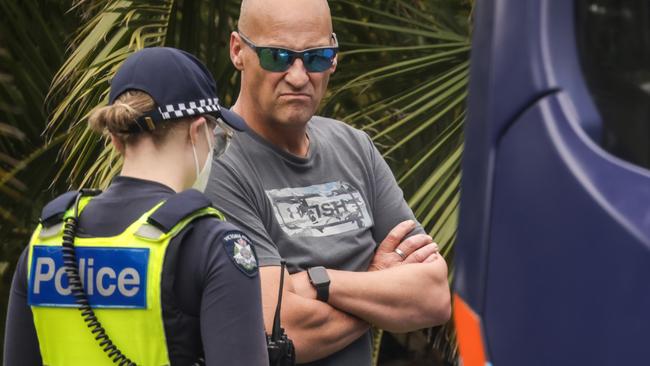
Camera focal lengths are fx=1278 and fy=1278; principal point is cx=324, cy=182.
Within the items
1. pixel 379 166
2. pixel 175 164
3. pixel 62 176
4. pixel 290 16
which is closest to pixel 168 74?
pixel 175 164

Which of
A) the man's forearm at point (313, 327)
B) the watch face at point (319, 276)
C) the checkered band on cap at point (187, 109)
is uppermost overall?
the checkered band on cap at point (187, 109)

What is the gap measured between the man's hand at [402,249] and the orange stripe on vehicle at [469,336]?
2.48 ft

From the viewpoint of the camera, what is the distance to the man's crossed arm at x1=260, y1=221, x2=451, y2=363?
3162 mm

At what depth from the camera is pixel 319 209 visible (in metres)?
3.25

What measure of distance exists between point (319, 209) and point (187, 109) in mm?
830

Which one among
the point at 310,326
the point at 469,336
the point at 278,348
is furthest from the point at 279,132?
the point at 469,336

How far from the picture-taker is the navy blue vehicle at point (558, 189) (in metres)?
A: 2.31

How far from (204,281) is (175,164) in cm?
27

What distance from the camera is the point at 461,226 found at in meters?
2.65

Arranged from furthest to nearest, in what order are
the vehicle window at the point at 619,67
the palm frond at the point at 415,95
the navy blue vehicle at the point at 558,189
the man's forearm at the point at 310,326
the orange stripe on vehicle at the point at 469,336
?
the palm frond at the point at 415,95, the man's forearm at the point at 310,326, the orange stripe on vehicle at the point at 469,336, the vehicle window at the point at 619,67, the navy blue vehicle at the point at 558,189

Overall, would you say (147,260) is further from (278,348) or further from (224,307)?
(278,348)

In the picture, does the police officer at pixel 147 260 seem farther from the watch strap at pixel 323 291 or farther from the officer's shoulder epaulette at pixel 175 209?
the watch strap at pixel 323 291

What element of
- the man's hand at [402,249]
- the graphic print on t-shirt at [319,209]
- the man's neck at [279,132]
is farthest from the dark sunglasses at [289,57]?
the man's hand at [402,249]

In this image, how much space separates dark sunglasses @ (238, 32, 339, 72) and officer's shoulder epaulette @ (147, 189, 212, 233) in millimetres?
988
